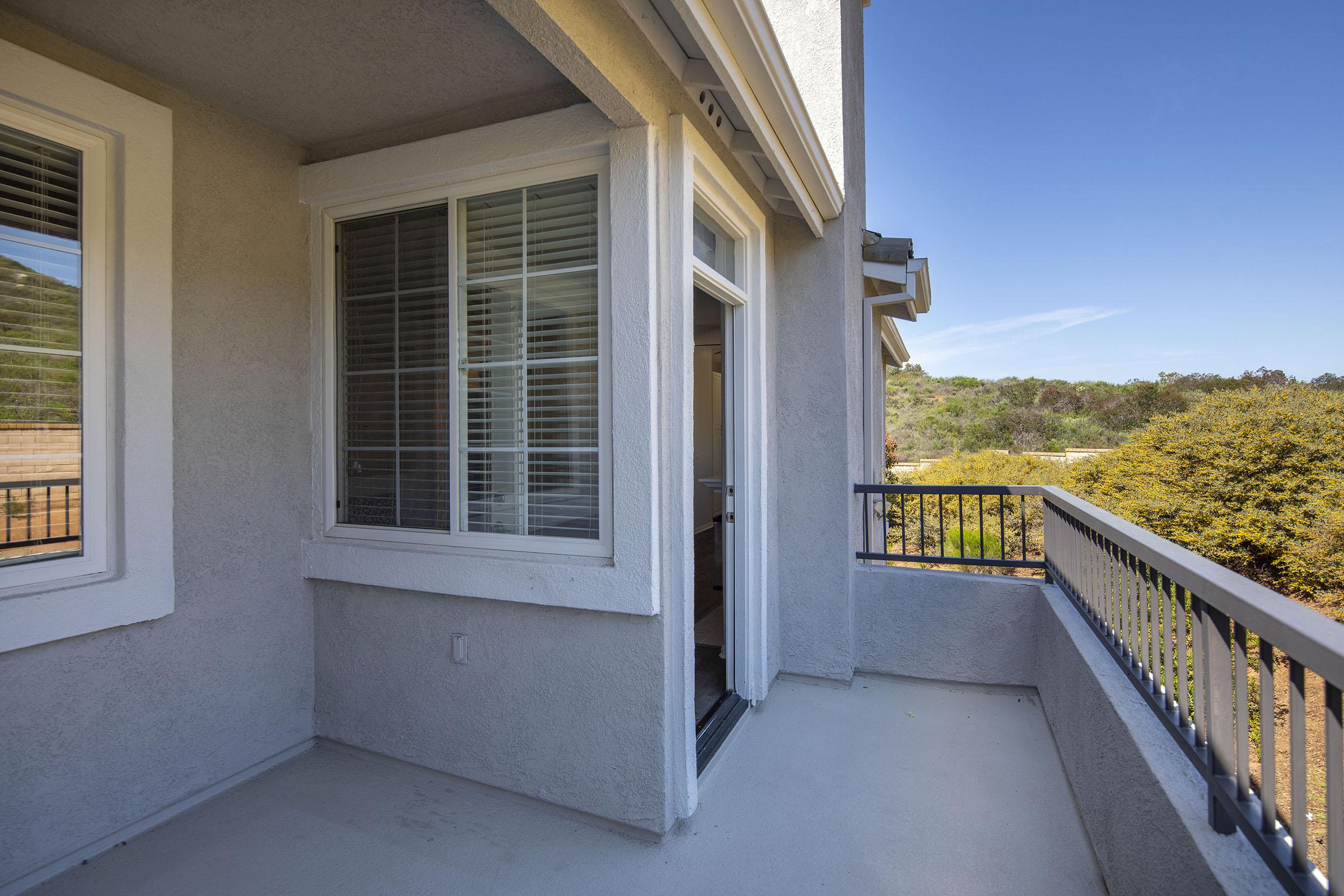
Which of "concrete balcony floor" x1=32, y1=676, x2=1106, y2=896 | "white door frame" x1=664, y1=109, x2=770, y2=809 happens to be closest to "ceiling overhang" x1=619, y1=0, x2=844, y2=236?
"white door frame" x1=664, y1=109, x2=770, y2=809

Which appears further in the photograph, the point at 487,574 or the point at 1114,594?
the point at 487,574

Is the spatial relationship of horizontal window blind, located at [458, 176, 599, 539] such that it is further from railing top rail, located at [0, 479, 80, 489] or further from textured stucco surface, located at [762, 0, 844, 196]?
textured stucco surface, located at [762, 0, 844, 196]

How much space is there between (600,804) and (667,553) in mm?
999

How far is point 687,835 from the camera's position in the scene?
7.87 ft

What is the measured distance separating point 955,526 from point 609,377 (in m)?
5.46

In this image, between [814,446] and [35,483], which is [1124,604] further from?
[35,483]

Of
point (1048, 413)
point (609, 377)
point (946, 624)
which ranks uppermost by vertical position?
point (1048, 413)

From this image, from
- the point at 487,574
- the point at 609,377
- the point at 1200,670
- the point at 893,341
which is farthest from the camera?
the point at 893,341

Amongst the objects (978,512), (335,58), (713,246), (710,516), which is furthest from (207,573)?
(710,516)

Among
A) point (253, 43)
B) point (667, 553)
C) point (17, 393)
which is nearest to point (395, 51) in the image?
point (253, 43)

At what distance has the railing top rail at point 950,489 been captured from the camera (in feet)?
12.5

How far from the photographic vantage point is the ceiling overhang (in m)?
1.83

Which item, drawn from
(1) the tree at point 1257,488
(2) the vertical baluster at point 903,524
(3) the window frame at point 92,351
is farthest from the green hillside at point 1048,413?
(3) the window frame at point 92,351

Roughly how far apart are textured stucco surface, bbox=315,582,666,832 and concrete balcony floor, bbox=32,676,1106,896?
124 millimetres
